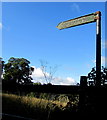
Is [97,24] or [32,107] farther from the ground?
[97,24]

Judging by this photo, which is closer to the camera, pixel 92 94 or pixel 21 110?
pixel 92 94

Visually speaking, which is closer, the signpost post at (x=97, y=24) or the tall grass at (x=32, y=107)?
the tall grass at (x=32, y=107)

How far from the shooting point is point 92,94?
3467mm

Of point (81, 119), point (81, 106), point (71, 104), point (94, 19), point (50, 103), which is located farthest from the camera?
point (94, 19)

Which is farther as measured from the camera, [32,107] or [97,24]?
[97,24]

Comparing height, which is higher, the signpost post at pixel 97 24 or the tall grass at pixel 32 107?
the signpost post at pixel 97 24

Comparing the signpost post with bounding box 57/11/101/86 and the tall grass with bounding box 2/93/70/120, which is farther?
the signpost post with bounding box 57/11/101/86

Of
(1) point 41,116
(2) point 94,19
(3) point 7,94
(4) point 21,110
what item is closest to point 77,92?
(1) point 41,116

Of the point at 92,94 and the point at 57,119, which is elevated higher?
the point at 92,94

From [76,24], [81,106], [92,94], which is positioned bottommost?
[81,106]

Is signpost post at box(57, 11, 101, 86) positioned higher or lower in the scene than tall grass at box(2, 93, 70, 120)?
higher

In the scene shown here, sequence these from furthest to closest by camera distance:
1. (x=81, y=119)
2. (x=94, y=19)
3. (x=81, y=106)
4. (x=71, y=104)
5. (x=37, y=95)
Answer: (x=37, y=95)
(x=94, y=19)
(x=71, y=104)
(x=81, y=106)
(x=81, y=119)

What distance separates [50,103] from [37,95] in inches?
35.2

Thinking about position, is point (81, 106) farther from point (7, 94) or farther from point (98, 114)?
point (7, 94)
